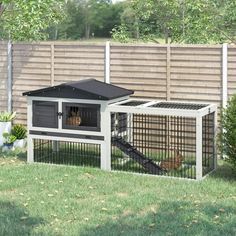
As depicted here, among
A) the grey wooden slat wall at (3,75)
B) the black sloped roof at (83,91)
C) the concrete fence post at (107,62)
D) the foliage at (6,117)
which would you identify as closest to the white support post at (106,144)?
the black sloped roof at (83,91)

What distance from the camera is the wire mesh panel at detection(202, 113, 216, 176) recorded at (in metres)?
10.3

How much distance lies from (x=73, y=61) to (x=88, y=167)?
2775mm

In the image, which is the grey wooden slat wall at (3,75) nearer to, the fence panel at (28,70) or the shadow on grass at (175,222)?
the fence panel at (28,70)

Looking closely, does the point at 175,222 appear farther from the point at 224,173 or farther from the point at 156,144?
the point at 156,144

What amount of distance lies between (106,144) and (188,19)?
6.92m

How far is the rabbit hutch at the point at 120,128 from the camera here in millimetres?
10164

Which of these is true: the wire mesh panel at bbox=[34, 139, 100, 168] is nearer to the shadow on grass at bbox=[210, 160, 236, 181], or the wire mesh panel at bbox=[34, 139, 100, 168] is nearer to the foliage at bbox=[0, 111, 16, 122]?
the foliage at bbox=[0, 111, 16, 122]

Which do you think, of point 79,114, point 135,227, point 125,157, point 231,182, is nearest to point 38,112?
point 79,114

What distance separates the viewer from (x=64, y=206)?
8.00 m

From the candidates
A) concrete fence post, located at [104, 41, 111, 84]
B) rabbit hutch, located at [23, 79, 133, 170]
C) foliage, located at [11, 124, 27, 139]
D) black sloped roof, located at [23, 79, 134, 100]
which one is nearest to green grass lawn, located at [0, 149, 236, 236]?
rabbit hutch, located at [23, 79, 133, 170]

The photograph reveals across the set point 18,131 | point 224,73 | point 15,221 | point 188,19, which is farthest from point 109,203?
point 188,19

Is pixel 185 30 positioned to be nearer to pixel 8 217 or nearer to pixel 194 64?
pixel 194 64

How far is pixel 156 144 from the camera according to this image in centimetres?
1153

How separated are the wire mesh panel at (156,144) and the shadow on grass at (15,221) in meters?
2.82
